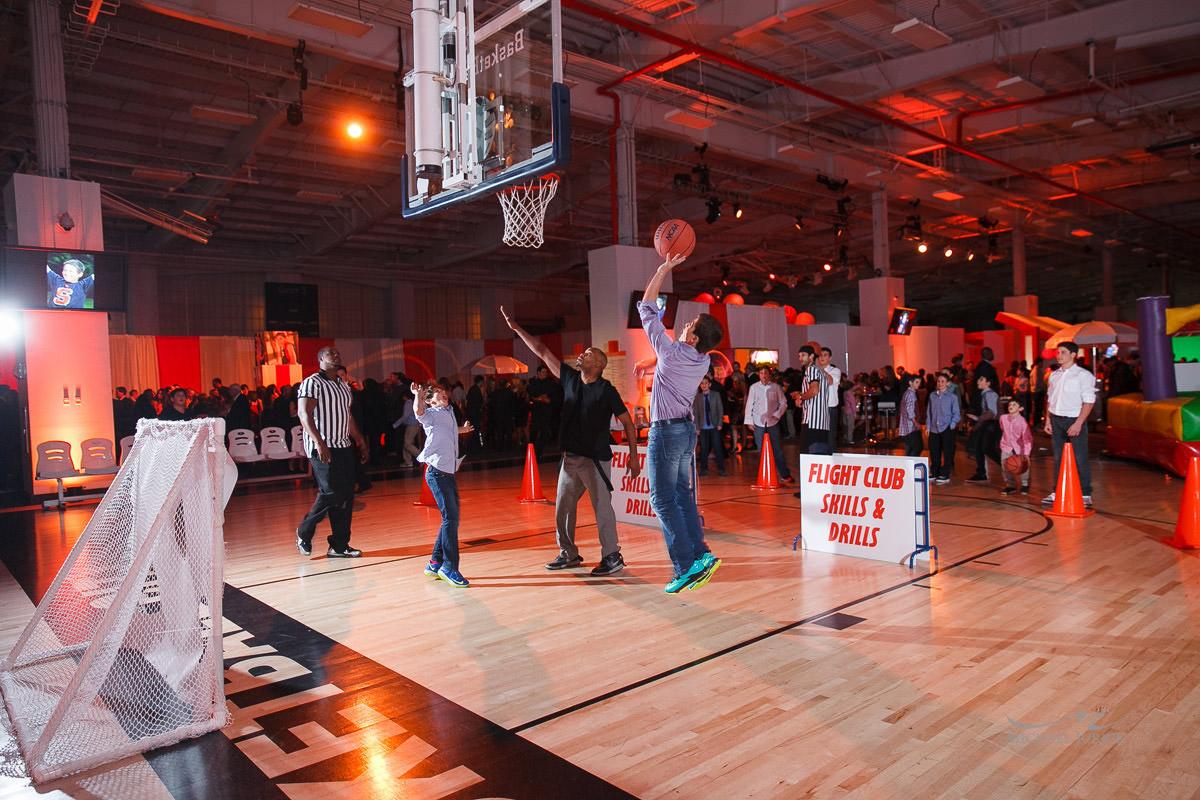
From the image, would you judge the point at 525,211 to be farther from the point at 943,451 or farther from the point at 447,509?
the point at 943,451

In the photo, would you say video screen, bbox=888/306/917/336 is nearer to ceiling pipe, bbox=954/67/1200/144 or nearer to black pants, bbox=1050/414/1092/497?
ceiling pipe, bbox=954/67/1200/144

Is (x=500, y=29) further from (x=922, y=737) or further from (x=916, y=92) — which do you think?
(x=916, y=92)

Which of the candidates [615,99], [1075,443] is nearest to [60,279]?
[615,99]

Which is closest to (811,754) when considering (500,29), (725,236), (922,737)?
(922,737)

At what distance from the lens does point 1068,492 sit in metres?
7.22

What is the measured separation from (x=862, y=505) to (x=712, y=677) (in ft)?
9.21

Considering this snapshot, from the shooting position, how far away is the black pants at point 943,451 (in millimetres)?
9505

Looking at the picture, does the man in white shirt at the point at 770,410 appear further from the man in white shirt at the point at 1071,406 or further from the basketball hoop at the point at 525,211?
the basketball hoop at the point at 525,211

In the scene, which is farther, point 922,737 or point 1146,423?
point 1146,423

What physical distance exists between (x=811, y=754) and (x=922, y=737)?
0.45 metres

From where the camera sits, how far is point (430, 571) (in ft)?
18.1

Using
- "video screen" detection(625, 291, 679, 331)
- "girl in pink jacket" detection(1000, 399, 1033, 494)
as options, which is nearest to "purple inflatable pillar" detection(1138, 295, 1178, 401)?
"girl in pink jacket" detection(1000, 399, 1033, 494)

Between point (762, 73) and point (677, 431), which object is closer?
point (677, 431)

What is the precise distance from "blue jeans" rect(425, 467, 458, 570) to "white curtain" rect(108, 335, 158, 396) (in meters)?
15.6
